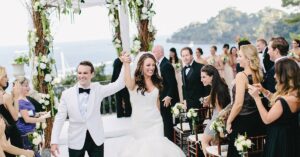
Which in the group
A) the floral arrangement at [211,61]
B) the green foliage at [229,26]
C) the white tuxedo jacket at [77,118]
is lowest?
the white tuxedo jacket at [77,118]

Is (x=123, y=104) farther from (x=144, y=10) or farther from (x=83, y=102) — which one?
(x=83, y=102)

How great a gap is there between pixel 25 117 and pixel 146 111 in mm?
1578

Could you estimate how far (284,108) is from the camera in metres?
3.14

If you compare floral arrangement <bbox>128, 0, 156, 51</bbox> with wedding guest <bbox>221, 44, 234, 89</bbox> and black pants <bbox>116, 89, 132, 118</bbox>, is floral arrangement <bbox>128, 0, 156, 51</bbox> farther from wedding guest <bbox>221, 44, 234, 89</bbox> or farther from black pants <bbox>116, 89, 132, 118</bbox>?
wedding guest <bbox>221, 44, 234, 89</bbox>

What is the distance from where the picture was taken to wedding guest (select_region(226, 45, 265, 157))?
140 inches

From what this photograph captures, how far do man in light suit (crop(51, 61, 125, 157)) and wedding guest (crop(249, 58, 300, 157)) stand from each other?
4.83 ft

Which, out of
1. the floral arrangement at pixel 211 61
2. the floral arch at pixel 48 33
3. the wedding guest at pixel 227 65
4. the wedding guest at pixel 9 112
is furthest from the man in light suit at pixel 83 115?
the wedding guest at pixel 227 65

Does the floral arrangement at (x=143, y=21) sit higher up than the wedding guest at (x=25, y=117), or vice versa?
the floral arrangement at (x=143, y=21)

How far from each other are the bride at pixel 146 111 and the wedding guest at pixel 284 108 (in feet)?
3.31

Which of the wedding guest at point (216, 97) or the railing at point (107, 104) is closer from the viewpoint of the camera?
the wedding guest at point (216, 97)

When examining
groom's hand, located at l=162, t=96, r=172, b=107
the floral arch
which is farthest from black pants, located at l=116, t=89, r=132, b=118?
the floral arch

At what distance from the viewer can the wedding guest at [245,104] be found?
3562 millimetres

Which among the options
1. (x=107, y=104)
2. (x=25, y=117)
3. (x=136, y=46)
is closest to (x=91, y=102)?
(x=25, y=117)

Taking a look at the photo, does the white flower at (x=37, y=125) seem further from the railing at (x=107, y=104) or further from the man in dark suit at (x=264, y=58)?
the railing at (x=107, y=104)
